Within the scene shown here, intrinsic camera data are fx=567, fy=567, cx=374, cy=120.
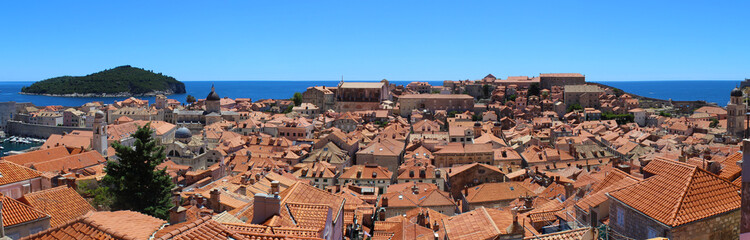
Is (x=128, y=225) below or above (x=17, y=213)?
above

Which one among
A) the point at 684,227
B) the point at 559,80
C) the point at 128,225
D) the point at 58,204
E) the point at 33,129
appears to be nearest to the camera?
the point at 128,225

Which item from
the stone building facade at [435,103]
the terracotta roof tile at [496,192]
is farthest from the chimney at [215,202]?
the stone building facade at [435,103]

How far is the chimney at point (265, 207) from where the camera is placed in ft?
30.6

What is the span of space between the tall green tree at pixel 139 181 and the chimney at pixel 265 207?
9513mm

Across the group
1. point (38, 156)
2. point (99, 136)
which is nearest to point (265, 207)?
point (38, 156)

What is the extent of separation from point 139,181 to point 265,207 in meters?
10.4

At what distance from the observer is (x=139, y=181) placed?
18031 mm

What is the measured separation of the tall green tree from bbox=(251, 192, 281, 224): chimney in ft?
31.2

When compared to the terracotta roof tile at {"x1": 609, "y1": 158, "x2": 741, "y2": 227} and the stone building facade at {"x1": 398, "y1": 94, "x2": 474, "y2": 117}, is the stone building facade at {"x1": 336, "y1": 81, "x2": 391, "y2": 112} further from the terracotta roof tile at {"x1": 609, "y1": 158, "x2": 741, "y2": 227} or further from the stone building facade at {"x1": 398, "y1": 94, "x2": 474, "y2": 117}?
the terracotta roof tile at {"x1": 609, "y1": 158, "x2": 741, "y2": 227}

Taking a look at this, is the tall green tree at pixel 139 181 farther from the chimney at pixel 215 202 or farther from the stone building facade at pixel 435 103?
the stone building facade at pixel 435 103

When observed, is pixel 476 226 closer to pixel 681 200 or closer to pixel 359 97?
pixel 681 200

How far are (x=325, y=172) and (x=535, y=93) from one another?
64701 mm

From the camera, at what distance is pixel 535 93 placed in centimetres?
9406

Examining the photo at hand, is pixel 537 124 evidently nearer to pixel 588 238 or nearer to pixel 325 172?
pixel 325 172
